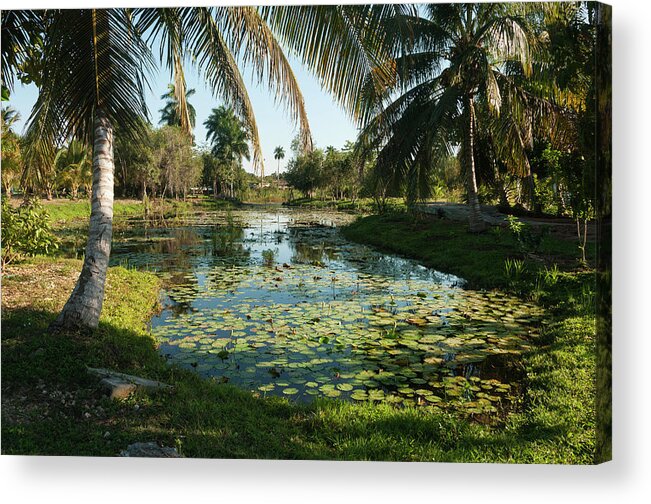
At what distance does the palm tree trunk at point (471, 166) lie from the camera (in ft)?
12.4

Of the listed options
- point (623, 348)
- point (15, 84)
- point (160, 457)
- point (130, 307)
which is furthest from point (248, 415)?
point (15, 84)

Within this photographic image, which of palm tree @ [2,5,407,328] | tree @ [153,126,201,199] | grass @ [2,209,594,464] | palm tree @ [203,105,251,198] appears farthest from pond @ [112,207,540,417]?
palm tree @ [2,5,407,328]

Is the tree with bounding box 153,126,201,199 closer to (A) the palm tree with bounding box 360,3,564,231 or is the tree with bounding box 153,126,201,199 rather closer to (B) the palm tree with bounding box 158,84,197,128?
(B) the palm tree with bounding box 158,84,197,128

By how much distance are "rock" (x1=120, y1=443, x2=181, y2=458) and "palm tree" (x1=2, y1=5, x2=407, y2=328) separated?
112 centimetres

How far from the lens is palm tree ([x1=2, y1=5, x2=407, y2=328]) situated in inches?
121

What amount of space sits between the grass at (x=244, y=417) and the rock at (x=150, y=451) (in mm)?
41

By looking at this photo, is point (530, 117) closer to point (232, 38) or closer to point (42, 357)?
point (232, 38)

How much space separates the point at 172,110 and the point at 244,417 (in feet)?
8.19

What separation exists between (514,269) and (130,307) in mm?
3604

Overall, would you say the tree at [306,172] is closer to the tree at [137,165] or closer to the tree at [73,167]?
the tree at [137,165]

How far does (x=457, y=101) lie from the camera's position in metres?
3.82

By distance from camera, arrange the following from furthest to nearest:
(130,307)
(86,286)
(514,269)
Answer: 1. (130,307)
2. (514,269)
3. (86,286)

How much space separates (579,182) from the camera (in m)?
3.07

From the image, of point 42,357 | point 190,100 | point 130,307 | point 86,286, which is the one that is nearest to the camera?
point 42,357
